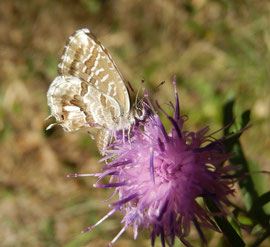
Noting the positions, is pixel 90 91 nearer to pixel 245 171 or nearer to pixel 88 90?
pixel 88 90

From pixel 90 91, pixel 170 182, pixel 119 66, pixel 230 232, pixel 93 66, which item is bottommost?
pixel 230 232

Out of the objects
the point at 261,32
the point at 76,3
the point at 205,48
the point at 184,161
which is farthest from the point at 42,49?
the point at 184,161

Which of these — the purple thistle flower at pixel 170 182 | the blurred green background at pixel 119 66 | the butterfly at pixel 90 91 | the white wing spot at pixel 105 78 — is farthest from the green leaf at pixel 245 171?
the blurred green background at pixel 119 66

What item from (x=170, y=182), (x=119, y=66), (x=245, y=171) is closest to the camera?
(x=170, y=182)

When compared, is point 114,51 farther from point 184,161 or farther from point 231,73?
point 184,161

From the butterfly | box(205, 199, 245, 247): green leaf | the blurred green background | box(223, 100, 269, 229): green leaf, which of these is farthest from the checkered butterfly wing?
the blurred green background

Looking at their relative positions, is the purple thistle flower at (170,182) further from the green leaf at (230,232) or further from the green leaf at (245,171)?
the green leaf at (245,171)

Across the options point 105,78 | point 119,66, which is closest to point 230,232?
point 105,78
